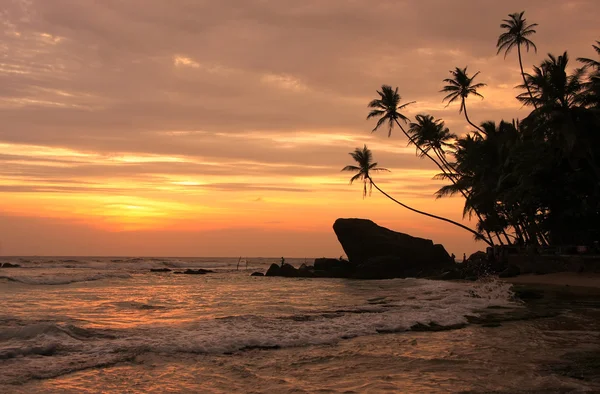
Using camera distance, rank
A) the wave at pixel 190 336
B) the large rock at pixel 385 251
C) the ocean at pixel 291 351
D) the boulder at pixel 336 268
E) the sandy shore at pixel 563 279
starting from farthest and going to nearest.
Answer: the boulder at pixel 336 268, the large rock at pixel 385 251, the sandy shore at pixel 563 279, the wave at pixel 190 336, the ocean at pixel 291 351

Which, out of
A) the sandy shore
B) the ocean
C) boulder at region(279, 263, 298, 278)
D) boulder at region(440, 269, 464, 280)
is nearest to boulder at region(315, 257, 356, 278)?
boulder at region(279, 263, 298, 278)

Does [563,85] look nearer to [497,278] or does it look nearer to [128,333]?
[497,278]

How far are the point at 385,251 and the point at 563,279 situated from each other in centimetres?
1942

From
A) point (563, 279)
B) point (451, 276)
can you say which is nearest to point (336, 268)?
point (451, 276)

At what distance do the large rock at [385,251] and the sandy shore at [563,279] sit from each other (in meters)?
13.0

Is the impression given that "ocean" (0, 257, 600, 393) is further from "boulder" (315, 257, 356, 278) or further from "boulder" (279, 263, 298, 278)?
"boulder" (279, 263, 298, 278)

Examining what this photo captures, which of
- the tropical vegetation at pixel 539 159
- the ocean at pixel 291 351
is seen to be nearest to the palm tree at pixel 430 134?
the tropical vegetation at pixel 539 159

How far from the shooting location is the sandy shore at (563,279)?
79.9 feet

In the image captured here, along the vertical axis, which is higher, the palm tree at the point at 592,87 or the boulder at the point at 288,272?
the palm tree at the point at 592,87

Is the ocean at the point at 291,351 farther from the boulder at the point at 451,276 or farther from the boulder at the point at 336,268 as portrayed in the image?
the boulder at the point at 336,268

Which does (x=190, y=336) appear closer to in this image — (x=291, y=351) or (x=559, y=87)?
(x=291, y=351)

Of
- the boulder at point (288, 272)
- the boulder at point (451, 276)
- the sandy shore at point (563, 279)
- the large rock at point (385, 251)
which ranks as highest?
the large rock at point (385, 251)

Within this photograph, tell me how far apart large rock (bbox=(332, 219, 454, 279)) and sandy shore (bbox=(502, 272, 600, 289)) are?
42.5ft

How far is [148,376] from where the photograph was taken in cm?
685
